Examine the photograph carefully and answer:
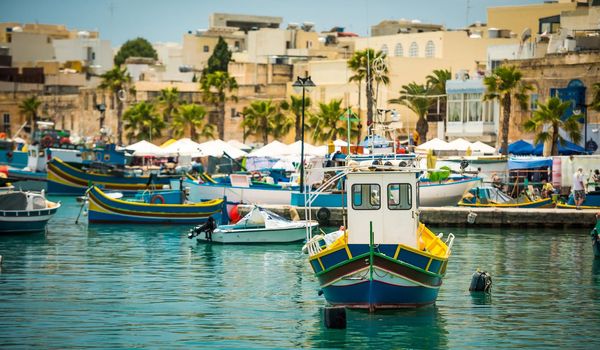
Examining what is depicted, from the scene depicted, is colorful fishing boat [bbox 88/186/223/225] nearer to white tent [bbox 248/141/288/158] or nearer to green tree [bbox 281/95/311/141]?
white tent [bbox 248/141/288/158]

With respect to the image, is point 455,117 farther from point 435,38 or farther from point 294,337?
point 294,337

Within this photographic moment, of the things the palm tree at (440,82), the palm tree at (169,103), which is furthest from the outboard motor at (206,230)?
the palm tree at (169,103)

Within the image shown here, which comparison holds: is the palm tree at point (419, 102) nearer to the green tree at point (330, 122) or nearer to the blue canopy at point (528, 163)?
the green tree at point (330, 122)

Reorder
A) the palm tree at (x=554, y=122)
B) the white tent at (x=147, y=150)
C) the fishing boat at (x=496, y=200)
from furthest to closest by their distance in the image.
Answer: the white tent at (x=147, y=150) → the palm tree at (x=554, y=122) → the fishing boat at (x=496, y=200)

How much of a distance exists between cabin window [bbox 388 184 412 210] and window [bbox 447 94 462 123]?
162 feet

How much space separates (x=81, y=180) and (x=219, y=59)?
1892 inches

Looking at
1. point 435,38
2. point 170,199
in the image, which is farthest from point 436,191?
point 435,38

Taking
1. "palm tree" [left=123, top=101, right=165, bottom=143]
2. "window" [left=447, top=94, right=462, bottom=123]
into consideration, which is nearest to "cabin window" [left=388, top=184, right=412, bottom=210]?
"window" [left=447, top=94, right=462, bottom=123]

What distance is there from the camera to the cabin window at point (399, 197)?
2962 cm

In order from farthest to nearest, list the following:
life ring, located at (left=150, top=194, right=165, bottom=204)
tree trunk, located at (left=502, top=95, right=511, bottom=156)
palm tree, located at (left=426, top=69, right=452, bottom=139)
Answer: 1. palm tree, located at (left=426, top=69, right=452, bottom=139)
2. tree trunk, located at (left=502, top=95, right=511, bottom=156)
3. life ring, located at (left=150, top=194, right=165, bottom=204)

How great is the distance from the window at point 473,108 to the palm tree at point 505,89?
6912 mm

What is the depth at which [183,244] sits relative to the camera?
Result: 4672 cm

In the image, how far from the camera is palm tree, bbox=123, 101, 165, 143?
101 metres

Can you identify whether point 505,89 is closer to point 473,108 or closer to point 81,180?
point 473,108
